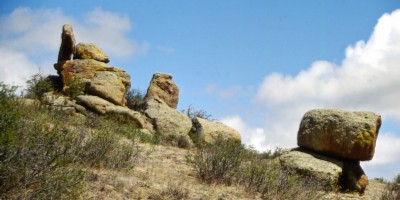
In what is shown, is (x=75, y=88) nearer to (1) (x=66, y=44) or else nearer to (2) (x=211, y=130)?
(1) (x=66, y=44)

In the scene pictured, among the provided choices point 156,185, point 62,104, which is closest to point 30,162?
point 156,185

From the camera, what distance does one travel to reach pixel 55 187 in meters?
6.22

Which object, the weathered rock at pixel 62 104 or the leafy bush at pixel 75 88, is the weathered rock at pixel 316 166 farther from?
the leafy bush at pixel 75 88

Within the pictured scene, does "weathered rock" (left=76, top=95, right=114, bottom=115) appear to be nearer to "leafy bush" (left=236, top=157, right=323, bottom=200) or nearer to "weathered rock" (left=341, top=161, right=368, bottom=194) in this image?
"leafy bush" (left=236, top=157, right=323, bottom=200)

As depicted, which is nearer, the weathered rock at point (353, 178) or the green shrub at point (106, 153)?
the green shrub at point (106, 153)

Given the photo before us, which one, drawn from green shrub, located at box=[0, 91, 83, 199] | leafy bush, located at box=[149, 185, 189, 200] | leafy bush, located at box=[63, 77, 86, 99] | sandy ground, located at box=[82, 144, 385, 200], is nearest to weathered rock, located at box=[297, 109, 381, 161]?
sandy ground, located at box=[82, 144, 385, 200]

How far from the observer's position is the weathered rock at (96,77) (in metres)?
20.8

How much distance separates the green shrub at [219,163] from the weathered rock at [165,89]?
1309 cm

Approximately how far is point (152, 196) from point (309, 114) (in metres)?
9.55

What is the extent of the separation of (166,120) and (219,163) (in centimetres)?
1024

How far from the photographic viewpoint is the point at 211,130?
21.6 m

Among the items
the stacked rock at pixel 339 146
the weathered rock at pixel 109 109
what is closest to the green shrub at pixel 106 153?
the stacked rock at pixel 339 146

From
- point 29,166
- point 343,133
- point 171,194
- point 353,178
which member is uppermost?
point 343,133

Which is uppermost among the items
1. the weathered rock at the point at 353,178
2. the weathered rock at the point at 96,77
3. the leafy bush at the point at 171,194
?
the weathered rock at the point at 96,77
